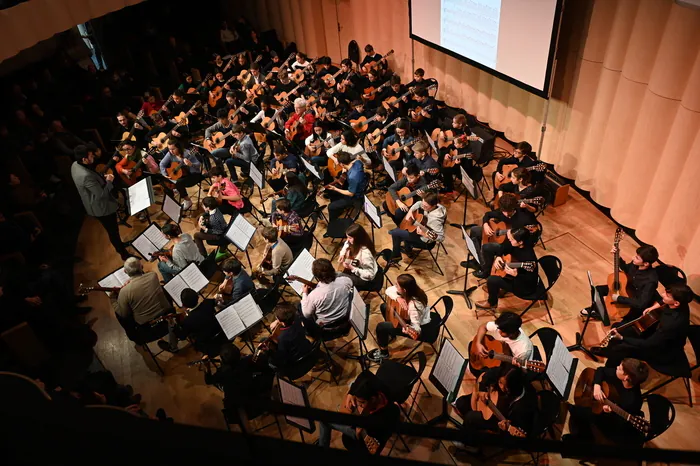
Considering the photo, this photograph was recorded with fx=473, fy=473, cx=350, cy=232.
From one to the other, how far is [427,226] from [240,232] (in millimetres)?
2265

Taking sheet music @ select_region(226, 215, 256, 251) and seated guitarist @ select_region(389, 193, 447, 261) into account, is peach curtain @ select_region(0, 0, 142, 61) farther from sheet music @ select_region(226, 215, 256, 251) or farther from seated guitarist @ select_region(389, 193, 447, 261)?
seated guitarist @ select_region(389, 193, 447, 261)

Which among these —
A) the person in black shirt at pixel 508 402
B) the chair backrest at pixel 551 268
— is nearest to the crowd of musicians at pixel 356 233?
the person in black shirt at pixel 508 402

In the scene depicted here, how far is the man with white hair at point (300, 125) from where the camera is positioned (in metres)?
8.39

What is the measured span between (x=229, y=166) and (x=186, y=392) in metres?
4.18

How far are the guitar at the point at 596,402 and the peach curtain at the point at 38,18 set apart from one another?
820 cm

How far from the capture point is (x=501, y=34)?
7.84 metres

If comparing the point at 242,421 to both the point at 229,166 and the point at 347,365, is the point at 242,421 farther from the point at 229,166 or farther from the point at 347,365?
the point at 229,166

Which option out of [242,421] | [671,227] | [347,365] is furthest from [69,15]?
[671,227]

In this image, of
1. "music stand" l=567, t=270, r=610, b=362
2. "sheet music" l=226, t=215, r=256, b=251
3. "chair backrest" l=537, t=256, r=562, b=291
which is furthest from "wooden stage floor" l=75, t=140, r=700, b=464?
"sheet music" l=226, t=215, r=256, b=251

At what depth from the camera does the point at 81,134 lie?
961 cm

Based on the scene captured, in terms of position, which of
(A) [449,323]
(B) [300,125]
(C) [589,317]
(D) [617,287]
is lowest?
(A) [449,323]

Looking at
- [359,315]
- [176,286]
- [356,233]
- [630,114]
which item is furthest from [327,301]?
[630,114]

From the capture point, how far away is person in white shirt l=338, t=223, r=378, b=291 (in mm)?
5277

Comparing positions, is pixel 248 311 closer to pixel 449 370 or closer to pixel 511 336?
pixel 449 370
